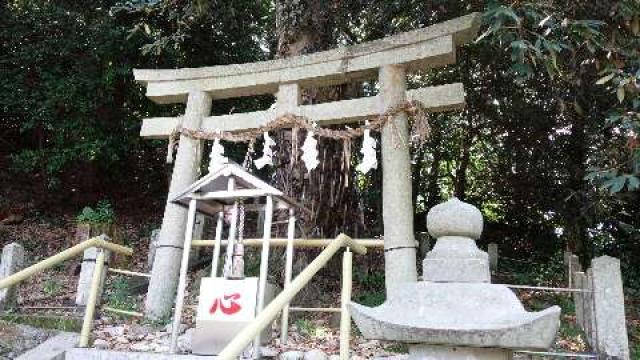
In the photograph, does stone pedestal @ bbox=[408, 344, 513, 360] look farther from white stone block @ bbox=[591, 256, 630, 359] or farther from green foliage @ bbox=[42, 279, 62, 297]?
green foliage @ bbox=[42, 279, 62, 297]

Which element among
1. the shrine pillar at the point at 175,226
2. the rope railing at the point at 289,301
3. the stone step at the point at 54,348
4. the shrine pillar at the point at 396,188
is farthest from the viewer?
the shrine pillar at the point at 175,226

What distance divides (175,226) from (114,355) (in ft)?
6.66

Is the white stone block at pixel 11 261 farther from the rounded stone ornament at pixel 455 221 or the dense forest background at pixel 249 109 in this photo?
the rounded stone ornament at pixel 455 221

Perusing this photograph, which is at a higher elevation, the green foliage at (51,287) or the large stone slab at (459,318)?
the green foliage at (51,287)

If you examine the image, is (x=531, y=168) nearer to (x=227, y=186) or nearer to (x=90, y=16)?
(x=227, y=186)

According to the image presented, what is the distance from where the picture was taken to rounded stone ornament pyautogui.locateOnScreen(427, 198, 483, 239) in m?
2.66

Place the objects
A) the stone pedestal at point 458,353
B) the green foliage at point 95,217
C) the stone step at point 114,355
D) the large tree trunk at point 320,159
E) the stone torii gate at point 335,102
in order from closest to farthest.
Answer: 1. the stone pedestal at point 458,353
2. the stone step at point 114,355
3. the stone torii gate at point 335,102
4. the large tree trunk at point 320,159
5. the green foliage at point 95,217

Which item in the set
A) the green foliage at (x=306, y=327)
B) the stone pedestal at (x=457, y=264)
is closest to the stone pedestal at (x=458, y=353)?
the stone pedestal at (x=457, y=264)

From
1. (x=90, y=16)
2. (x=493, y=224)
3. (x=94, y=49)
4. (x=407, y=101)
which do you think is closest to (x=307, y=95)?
(x=407, y=101)

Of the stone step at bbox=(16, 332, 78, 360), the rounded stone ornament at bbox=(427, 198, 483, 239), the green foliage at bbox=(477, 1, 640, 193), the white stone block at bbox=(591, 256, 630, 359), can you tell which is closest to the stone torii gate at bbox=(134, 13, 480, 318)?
the green foliage at bbox=(477, 1, 640, 193)

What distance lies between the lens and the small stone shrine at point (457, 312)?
2316 mm

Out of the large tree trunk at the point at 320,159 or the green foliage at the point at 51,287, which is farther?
the green foliage at the point at 51,287

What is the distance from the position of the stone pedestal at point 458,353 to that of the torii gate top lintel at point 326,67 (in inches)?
161

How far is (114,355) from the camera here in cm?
494
